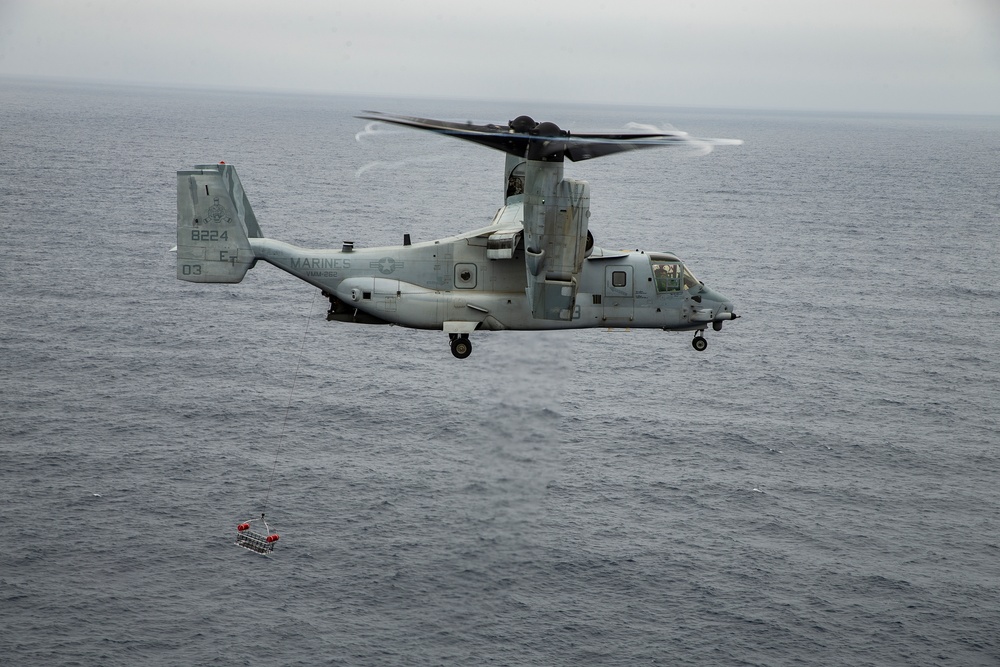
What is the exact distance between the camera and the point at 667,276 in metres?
54.0

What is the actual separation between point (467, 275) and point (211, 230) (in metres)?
13.4

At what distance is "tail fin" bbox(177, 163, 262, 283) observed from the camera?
53.7 metres

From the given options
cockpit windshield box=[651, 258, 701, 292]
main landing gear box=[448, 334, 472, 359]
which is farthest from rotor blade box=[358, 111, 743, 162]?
main landing gear box=[448, 334, 472, 359]

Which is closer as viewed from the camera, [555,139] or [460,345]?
[555,139]

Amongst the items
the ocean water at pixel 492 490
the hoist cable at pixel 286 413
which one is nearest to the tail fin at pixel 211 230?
the ocean water at pixel 492 490

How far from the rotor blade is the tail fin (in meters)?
12.2

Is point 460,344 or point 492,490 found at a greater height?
point 460,344

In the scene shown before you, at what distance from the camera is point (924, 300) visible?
162 metres

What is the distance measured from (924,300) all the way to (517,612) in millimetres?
94593

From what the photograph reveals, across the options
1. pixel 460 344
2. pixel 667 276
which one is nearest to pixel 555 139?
pixel 667 276

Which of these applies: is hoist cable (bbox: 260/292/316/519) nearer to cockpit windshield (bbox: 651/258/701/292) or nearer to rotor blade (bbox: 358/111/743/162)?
cockpit windshield (bbox: 651/258/701/292)

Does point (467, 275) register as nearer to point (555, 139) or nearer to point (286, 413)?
point (555, 139)

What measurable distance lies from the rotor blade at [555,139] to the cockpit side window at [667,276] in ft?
30.7

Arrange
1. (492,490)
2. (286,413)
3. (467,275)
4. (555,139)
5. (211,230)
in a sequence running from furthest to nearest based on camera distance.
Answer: (286,413)
(492,490)
(211,230)
(467,275)
(555,139)
